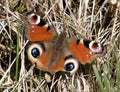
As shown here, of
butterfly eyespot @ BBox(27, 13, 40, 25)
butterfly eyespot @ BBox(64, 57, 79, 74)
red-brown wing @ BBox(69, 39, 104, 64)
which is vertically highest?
butterfly eyespot @ BBox(27, 13, 40, 25)

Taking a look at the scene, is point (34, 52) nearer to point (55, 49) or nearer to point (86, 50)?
point (55, 49)

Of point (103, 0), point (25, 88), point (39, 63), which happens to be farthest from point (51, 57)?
point (103, 0)

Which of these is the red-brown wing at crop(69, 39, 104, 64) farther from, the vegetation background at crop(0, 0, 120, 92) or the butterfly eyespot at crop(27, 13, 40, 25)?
the butterfly eyespot at crop(27, 13, 40, 25)

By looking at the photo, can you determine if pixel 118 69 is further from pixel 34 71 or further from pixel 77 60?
pixel 34 71

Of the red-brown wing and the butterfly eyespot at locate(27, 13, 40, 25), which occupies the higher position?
the butterfly eyespot at locate(27, 13, 40, 25)

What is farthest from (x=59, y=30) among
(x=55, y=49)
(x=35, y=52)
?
(x=35, y=52)

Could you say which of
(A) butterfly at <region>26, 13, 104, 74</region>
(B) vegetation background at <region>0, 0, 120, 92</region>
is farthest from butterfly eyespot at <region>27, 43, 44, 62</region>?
(B) vegetation background at <region>0, 0, 120, 92</region>
